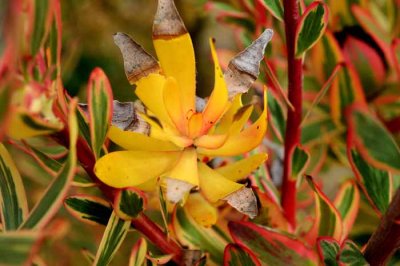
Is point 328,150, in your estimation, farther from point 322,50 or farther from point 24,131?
point 24,131

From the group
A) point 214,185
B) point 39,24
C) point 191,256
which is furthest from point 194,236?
point 39,24

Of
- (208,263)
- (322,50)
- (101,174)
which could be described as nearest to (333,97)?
(322,50)

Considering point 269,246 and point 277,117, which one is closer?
point 269,246

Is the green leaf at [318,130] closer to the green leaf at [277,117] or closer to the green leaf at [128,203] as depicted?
the green leaf at [277,117]

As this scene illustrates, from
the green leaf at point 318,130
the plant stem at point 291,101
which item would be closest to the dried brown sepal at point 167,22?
the plant stem at point 291,101

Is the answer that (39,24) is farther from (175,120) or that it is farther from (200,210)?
(200,210)

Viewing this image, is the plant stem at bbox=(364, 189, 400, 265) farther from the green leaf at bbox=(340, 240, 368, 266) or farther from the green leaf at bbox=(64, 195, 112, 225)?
the green leaf at bbox=(64, 195, 112, 225)
